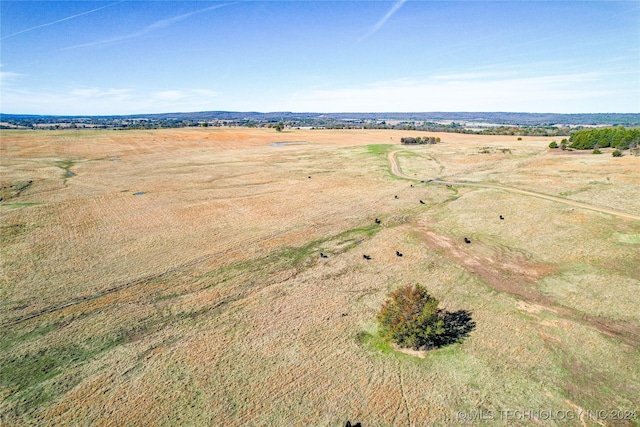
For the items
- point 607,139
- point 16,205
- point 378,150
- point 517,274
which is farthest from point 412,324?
point 607,139

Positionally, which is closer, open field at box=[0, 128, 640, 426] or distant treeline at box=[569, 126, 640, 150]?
open field at box=[0, 128, 640, 426]

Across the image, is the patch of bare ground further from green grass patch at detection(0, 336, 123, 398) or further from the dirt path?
green grass patch at detection(0, 336, 123, 398)

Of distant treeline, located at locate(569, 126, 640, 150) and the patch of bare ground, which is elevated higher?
distant treeline, located at locate(569, 126, 640, 150)

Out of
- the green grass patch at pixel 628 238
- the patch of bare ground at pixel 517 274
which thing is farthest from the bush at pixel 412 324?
the green grass patch at pixel 628 238

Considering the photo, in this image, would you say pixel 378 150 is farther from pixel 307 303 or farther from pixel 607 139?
pixel 307 303

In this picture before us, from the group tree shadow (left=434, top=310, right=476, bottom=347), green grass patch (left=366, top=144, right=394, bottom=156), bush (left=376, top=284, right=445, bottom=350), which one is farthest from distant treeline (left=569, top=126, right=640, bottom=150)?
bush (left=376, top=284, right=445, bottom=350)

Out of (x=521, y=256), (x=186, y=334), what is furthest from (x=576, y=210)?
(x=186, y=334)

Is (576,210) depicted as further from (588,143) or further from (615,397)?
(588,143)
